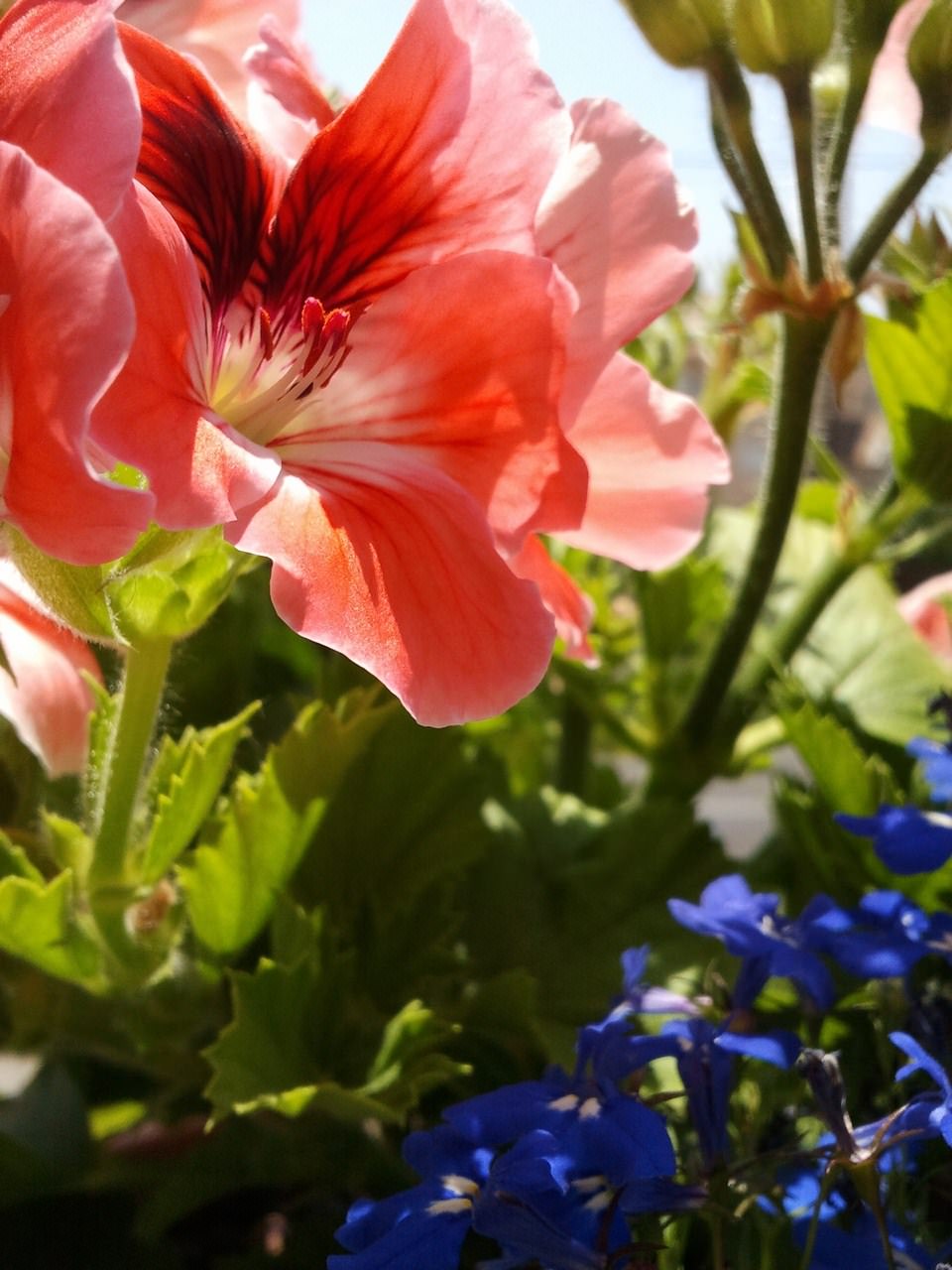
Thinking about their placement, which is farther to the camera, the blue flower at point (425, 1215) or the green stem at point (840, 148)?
the green stem at point (840, 148)

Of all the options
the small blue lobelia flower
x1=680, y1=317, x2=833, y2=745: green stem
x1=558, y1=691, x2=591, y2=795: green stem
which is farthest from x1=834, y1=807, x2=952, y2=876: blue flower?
x1=558, y1=691, x2=591, y2=795: green stem

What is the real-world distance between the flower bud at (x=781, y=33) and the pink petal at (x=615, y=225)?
0.08 metres

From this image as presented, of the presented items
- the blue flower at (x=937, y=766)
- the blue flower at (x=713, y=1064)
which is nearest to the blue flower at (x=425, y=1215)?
the blue flower at (x=713, y=1064)

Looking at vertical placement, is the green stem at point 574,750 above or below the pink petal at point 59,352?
below

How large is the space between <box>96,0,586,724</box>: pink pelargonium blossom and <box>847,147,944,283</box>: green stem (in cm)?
16

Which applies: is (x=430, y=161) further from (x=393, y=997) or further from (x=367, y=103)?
(x=393, y=997)

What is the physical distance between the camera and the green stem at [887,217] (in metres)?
0.37

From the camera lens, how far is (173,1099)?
412 mm

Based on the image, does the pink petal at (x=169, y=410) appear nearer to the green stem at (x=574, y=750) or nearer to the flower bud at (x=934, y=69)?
the flower bud at (x=934, y=69)

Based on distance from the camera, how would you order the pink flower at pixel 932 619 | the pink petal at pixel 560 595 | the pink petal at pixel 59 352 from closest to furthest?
the pink petal at pixel 59 352
the pink petal at pixel 560 595
the pink flower at pixel 932 619

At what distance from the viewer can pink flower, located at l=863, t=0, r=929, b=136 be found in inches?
15.6

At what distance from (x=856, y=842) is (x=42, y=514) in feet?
0.88

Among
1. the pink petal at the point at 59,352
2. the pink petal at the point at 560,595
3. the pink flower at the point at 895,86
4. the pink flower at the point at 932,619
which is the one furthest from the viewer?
the pink flower at the point at 932,619

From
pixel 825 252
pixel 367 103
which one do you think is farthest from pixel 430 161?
pixel 825 252
